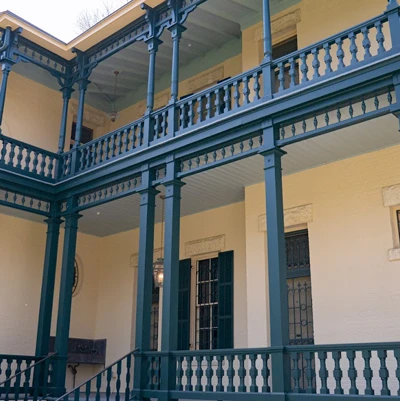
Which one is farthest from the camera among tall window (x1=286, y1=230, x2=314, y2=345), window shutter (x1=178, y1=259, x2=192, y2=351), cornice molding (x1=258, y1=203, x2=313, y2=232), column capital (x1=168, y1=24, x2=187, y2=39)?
window shutter (x1=178, y1=259, x2=192, y2=351)

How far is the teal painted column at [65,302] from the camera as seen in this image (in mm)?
10758

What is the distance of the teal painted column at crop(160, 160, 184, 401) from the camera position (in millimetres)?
8461

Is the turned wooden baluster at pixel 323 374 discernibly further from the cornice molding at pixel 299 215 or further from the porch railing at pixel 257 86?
the porch railing at pixel 257 86

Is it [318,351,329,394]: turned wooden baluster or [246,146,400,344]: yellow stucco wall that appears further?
[246,146,400,344]: yellow stucco wall

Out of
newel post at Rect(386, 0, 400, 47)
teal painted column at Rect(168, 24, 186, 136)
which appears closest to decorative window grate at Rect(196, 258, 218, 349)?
teal painted column at Rect(168, 24, 186, 136)

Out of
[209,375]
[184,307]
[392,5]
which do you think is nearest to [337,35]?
[392,5]

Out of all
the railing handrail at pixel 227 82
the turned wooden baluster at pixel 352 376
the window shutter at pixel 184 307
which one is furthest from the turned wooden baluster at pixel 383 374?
the window shutter at pixel 184 307

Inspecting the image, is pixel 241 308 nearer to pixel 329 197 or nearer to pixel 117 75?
pixel 329 197

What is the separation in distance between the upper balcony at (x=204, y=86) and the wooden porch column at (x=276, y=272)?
483 mm

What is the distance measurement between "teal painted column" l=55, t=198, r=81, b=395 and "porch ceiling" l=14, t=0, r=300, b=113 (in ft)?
13.6

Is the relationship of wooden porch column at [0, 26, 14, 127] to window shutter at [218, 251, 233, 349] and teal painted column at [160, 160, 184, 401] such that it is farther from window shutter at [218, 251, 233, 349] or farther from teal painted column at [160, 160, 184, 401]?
window shutter at [218, 251, 233, 349]

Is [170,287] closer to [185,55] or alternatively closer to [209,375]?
[209,375]

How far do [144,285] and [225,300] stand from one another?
2.61m

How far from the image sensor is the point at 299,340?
9.84m
